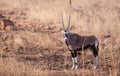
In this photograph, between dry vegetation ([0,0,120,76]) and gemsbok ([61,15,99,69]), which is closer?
dry vegetation ([0,0,120,76])

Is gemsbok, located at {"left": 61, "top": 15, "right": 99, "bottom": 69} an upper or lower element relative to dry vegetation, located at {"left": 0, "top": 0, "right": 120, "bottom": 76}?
upper

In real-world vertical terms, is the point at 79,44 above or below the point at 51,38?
above

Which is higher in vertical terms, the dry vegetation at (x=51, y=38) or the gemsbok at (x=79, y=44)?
the gemsbok at (x=79, y=44)

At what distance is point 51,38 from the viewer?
1237 centimetres

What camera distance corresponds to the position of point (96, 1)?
71.8 ft

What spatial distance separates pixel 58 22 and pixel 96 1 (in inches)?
285

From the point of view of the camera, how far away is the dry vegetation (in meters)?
7.87

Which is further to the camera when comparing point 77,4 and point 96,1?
point 96,1

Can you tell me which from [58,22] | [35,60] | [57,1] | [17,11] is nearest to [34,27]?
[58,22]

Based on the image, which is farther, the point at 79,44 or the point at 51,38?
the point at 51,38

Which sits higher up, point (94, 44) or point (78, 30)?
point (94, 44)

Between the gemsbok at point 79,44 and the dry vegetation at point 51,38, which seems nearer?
the dry vegetation at point 51,38

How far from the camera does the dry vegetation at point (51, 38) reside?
25.8 ft

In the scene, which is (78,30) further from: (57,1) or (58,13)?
(57,1)
